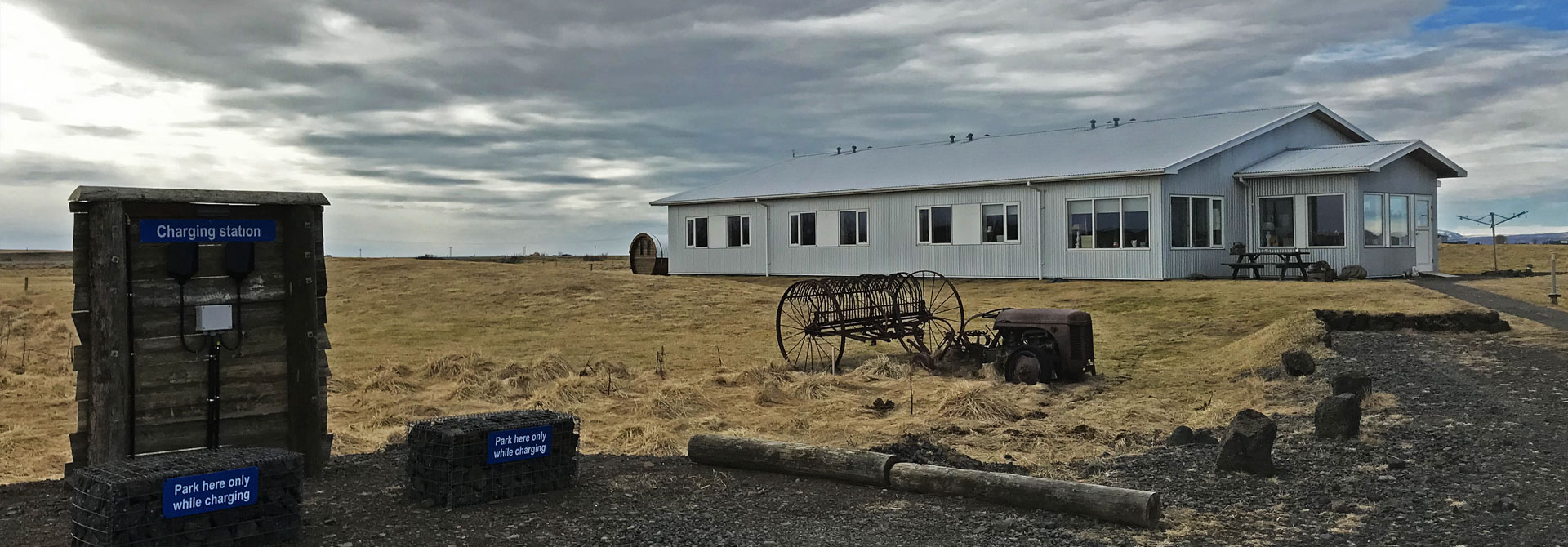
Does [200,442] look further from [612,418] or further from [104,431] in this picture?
[612,418]

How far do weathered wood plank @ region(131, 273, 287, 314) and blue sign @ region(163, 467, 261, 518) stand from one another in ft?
6.42

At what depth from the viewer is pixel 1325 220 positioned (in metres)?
25.9

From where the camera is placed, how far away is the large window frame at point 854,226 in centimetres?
3206

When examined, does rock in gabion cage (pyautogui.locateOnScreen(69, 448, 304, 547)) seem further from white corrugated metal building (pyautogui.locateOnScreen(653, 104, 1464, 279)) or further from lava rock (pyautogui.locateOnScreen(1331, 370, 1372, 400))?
white corrugated metal building (pyautogui.locateOnScreen(653, 104, 1464, 279))

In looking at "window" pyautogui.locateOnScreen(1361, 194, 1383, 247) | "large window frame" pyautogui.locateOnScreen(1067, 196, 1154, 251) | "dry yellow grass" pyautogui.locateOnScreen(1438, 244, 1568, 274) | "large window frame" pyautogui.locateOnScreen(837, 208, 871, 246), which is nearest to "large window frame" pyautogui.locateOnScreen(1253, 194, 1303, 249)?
"window" pyautogui.locateOnScreen(1361, 194, 1383, 247)

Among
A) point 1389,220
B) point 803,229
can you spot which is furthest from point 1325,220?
point 803,229

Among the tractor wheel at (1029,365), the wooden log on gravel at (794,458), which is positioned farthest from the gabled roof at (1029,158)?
the wooden log on gravel at (794,458)

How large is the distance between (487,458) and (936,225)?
24.3 metres

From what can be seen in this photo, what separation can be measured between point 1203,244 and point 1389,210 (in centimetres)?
437

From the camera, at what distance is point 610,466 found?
8406 millimetres

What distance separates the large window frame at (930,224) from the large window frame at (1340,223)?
8.75 m

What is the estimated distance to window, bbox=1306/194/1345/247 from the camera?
25641 millimetres

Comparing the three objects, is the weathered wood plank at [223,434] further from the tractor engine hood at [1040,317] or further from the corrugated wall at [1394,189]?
the corrugated wall at [1394,189]

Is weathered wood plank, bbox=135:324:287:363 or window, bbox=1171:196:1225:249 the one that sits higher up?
window, bbox=1171:196:1225:249
